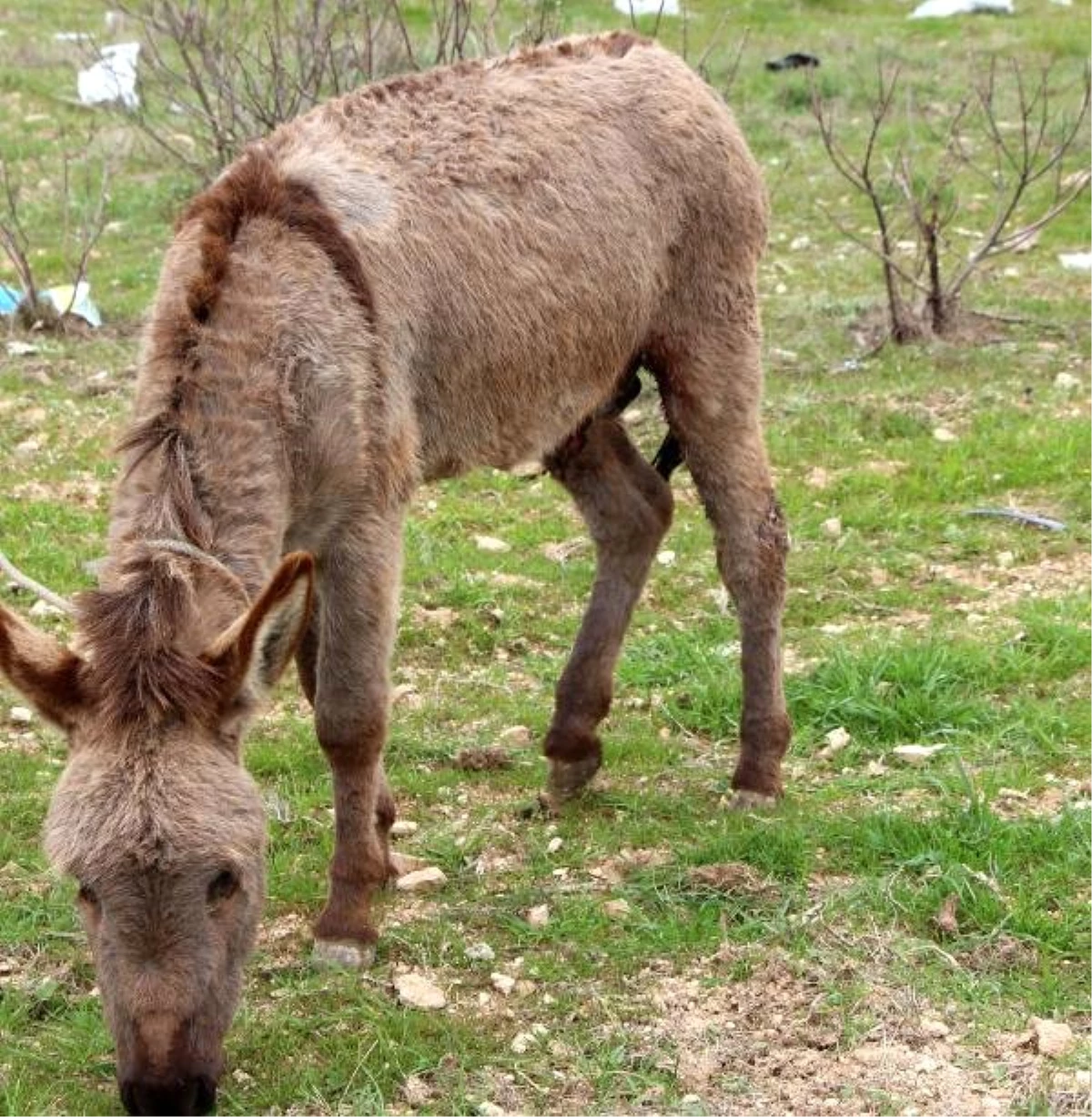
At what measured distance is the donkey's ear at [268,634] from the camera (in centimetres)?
350

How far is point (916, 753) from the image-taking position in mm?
5672

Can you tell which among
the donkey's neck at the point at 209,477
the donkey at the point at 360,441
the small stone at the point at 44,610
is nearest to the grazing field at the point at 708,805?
the small stone at the point at 44,610

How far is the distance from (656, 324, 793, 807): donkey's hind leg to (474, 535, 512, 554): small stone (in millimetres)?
2086

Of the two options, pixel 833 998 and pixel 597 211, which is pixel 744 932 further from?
pixel 597 211

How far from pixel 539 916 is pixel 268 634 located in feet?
4.93

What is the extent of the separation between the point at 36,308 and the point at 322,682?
259 inches

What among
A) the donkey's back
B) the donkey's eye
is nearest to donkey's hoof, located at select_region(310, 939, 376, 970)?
the donkey's eye

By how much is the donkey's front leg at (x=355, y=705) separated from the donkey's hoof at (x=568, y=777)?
95cm

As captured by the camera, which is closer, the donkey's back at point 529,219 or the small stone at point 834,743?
the donkey's back at point 529,219

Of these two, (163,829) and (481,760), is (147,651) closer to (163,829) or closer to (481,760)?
(163,829)

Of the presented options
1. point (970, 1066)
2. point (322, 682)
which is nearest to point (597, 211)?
point (322, 682)

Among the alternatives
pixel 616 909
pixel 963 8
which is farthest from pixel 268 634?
pixel 963 8

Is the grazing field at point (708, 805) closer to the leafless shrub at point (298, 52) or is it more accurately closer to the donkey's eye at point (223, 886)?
the donkey's eye at point (223, 886)

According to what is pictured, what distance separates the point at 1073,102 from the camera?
1442 centimetres
